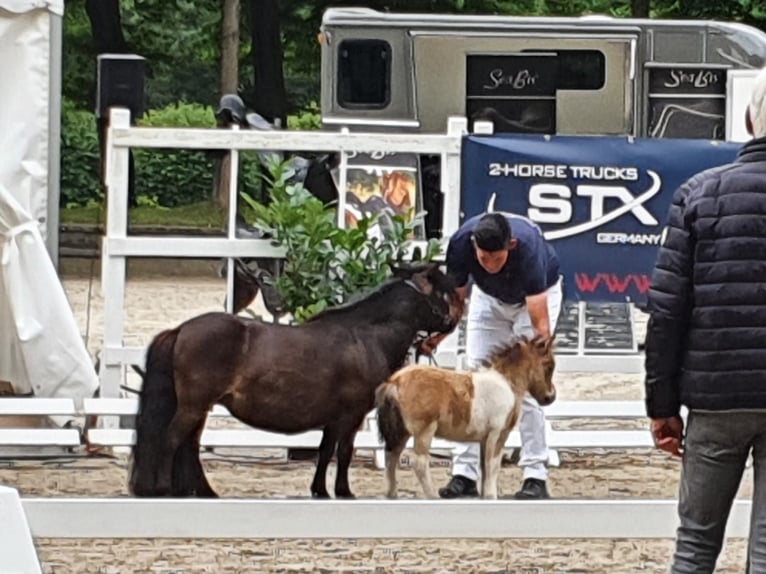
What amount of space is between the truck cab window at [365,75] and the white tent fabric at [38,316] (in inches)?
344

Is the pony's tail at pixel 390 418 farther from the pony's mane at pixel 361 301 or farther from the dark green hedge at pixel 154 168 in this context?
the dark green hedge at pixel 154 168

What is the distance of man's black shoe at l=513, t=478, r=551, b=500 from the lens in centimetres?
850

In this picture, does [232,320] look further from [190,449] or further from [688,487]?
[688,487]

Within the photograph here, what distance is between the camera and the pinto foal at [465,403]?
791cm

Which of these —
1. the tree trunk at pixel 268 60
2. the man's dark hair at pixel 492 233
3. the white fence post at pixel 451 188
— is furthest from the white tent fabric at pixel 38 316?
the tree trunk at pixel 268 60

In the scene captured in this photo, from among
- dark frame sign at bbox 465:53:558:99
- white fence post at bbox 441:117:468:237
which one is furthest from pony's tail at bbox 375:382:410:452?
dark frame sign at bbox 465:53:558:99

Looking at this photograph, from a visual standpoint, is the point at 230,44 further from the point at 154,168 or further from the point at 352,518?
the point at 352,518

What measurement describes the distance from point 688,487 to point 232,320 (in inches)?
120

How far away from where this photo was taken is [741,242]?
5.35 meters

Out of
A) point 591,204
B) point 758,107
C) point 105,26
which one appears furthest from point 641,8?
point 758,107

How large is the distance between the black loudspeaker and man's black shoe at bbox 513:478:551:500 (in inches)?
195

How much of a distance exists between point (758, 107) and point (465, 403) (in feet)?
9.38

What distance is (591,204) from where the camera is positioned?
10266mm

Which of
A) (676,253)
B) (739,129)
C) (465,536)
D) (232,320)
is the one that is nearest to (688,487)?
(676,253)
